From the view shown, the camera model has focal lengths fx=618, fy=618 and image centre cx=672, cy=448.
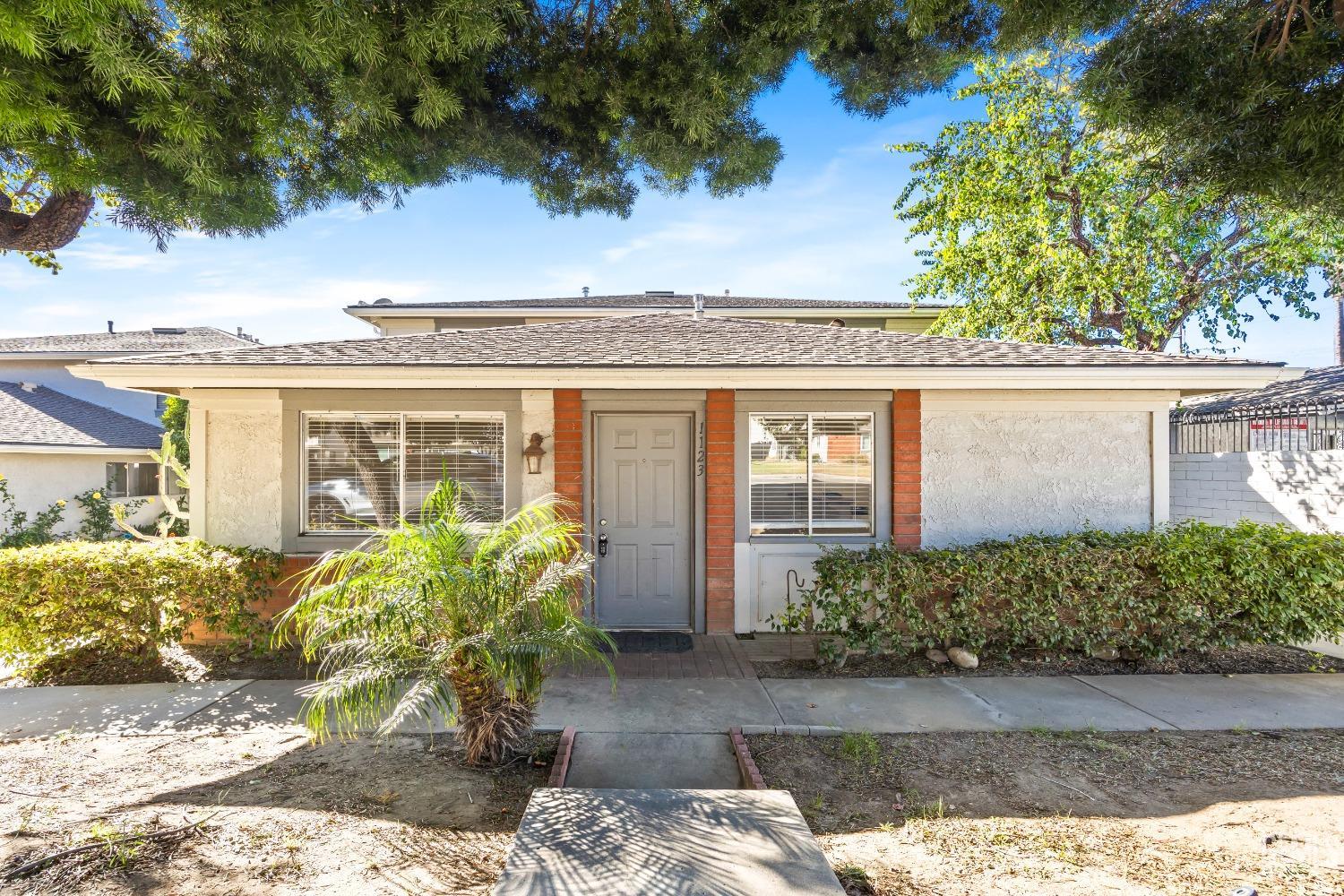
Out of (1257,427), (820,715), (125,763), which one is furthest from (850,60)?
(1257,427)

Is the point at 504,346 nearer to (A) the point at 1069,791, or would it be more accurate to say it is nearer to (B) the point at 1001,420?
(B) the point at 1001,420

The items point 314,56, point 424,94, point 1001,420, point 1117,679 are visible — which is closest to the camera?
point 314,56

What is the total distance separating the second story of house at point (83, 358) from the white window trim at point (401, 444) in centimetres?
1152

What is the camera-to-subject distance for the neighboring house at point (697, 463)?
6.39m

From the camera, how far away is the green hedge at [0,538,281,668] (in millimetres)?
5337

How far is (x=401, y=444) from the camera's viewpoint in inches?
258

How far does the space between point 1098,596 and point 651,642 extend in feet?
13.8

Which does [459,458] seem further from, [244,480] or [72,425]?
[72,425]

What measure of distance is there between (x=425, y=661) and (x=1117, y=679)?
5.76m

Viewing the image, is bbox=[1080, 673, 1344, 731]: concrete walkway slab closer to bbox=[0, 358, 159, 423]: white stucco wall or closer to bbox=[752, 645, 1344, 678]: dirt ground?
bbox=[752, 645, 1344, 678]: dirt ground

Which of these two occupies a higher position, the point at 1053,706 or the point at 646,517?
the point at 646,517

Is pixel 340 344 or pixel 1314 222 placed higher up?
pixel 1314 222

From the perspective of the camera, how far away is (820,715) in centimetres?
469

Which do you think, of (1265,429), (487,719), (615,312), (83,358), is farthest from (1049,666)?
(83,358)
